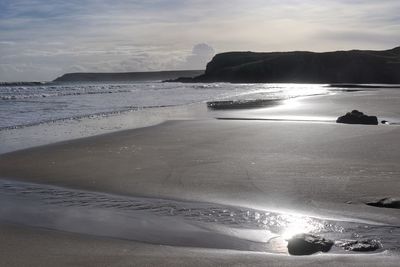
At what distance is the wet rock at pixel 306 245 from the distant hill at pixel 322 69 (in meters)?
80.8

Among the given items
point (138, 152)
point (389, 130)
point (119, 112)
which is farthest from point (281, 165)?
point (119, 112)

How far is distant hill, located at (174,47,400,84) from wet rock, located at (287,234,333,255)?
80.8 meters

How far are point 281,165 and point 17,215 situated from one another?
5.18 meters

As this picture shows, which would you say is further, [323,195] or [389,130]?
[389,130]

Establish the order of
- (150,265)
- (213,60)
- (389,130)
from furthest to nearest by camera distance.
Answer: (213,60) < (389,130) < (150,265)

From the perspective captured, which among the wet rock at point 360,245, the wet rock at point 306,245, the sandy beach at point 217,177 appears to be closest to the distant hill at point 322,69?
the sandy beach at point 217,177

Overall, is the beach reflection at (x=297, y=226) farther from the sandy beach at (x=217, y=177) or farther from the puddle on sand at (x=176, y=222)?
the sandy beach at (x=217, y=177)

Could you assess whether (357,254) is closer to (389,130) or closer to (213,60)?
(389,130)

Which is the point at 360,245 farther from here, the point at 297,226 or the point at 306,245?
the point at 297,226

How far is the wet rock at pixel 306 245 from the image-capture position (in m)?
5.20

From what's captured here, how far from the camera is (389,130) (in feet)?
49.7

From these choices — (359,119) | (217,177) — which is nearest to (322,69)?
(359,119)

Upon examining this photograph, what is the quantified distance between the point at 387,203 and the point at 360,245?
177 centimetres

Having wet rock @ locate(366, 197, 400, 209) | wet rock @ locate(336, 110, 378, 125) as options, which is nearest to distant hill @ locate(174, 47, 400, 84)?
wet rock @ locate(336, 110, 378, 125)
